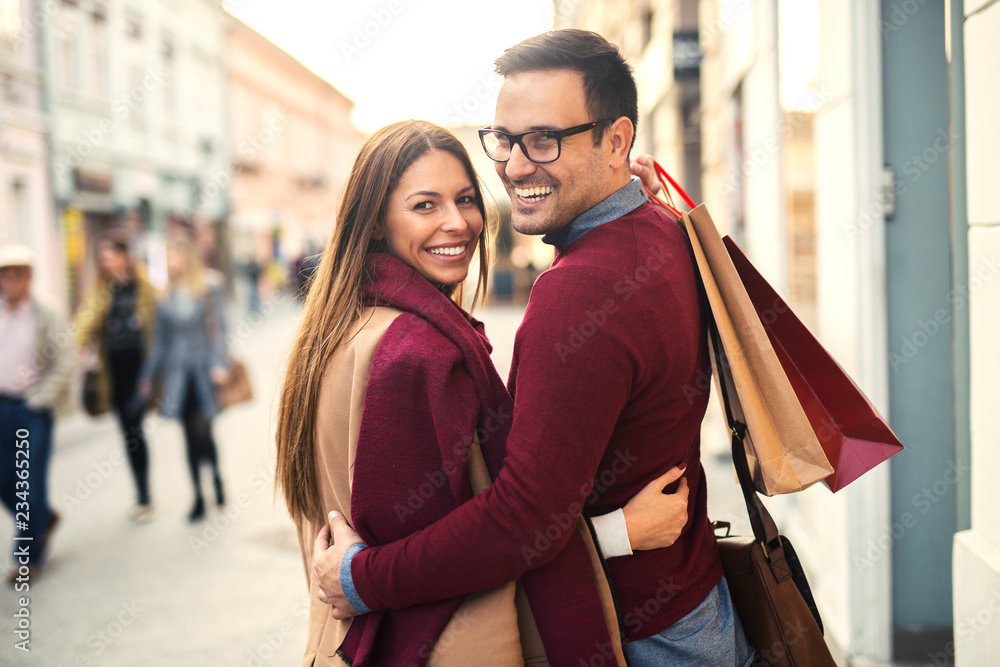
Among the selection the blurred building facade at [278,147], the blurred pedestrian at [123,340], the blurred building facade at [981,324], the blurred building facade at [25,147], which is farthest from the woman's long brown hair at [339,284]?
the blurred building facade at [278,147]

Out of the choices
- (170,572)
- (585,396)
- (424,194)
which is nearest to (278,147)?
(170,572)

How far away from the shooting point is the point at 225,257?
24.4m

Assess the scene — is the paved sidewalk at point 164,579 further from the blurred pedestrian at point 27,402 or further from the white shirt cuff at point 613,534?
the white shirt cuff at point 613,534

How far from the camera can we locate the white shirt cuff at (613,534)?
1.47 meters

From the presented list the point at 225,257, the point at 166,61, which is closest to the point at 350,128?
the point at 225,257

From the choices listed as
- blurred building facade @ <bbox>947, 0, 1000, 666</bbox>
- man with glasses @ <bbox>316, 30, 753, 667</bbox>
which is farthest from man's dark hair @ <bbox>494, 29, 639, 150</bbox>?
blurred building facade @ <bbox>947, 0, 1000, 666</bbox>

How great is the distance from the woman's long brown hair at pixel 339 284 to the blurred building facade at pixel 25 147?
36.1 ft

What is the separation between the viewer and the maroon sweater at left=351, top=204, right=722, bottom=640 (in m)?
1.27

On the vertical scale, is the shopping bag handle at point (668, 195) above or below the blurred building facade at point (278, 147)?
below

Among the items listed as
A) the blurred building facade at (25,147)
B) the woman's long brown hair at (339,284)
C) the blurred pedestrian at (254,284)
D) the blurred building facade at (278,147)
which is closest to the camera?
the woman's long brown hair at (339,284)

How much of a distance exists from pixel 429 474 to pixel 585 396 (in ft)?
1.18

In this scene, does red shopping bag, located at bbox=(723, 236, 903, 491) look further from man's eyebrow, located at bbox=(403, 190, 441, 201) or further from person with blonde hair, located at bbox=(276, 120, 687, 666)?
man's eyebrow, located at bbox=(403, 190, 441, 201)

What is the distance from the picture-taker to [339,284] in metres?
1.73

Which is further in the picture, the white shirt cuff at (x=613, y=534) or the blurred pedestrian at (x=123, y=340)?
the blurred pedestrian at (x=123, y=340)
